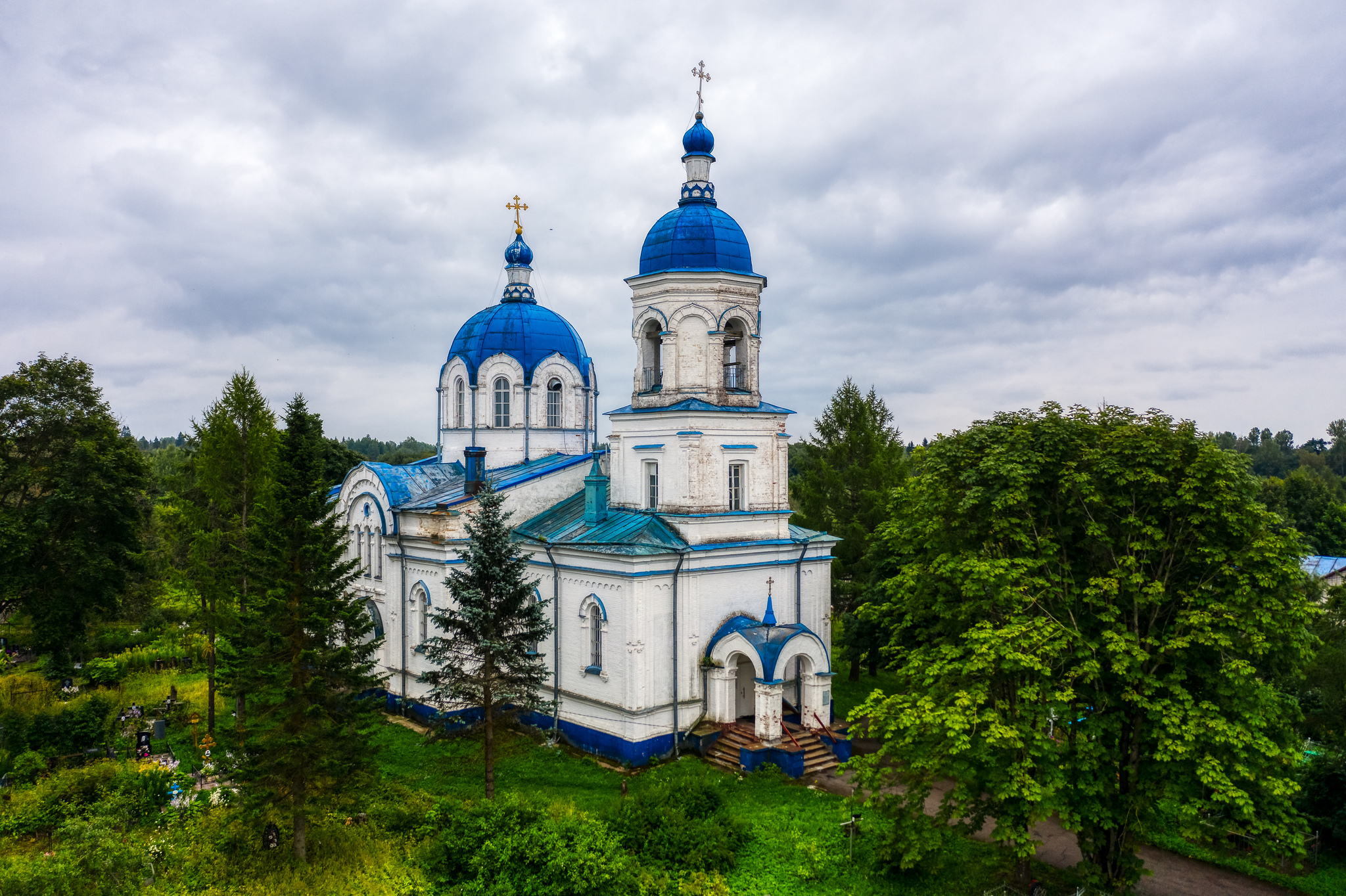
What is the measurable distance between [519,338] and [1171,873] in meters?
22.8

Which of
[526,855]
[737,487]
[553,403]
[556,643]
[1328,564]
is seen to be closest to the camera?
[526,855]

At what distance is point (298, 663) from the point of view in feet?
45.4

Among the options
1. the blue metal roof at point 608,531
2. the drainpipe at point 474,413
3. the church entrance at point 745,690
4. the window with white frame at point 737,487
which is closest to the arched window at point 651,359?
the window with white frame at point 737,487

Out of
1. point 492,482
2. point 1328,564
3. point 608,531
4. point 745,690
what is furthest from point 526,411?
point 1328,564

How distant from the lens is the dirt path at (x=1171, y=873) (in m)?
A: 14.3

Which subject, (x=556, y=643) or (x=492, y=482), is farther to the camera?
(x=492, y=482)

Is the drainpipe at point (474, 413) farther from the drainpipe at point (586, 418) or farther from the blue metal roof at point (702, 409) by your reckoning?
the blue metal roof at point (702, 409)

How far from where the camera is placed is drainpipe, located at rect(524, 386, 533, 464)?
28.1m

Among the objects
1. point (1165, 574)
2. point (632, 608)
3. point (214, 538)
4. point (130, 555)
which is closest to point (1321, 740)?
point (1165, 574)

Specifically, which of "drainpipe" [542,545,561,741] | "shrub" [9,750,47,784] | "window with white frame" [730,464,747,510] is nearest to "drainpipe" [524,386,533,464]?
"drainpipe" [542,545,561,741]

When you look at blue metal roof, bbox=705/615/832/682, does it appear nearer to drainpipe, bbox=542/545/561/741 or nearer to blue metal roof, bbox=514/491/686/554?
blue metal roof, bbox=514/491/686/554

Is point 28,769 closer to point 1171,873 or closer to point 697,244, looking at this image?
point 697,244

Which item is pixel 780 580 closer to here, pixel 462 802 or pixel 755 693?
pixel 755 693

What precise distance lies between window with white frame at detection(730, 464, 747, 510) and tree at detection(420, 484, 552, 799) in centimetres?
646
